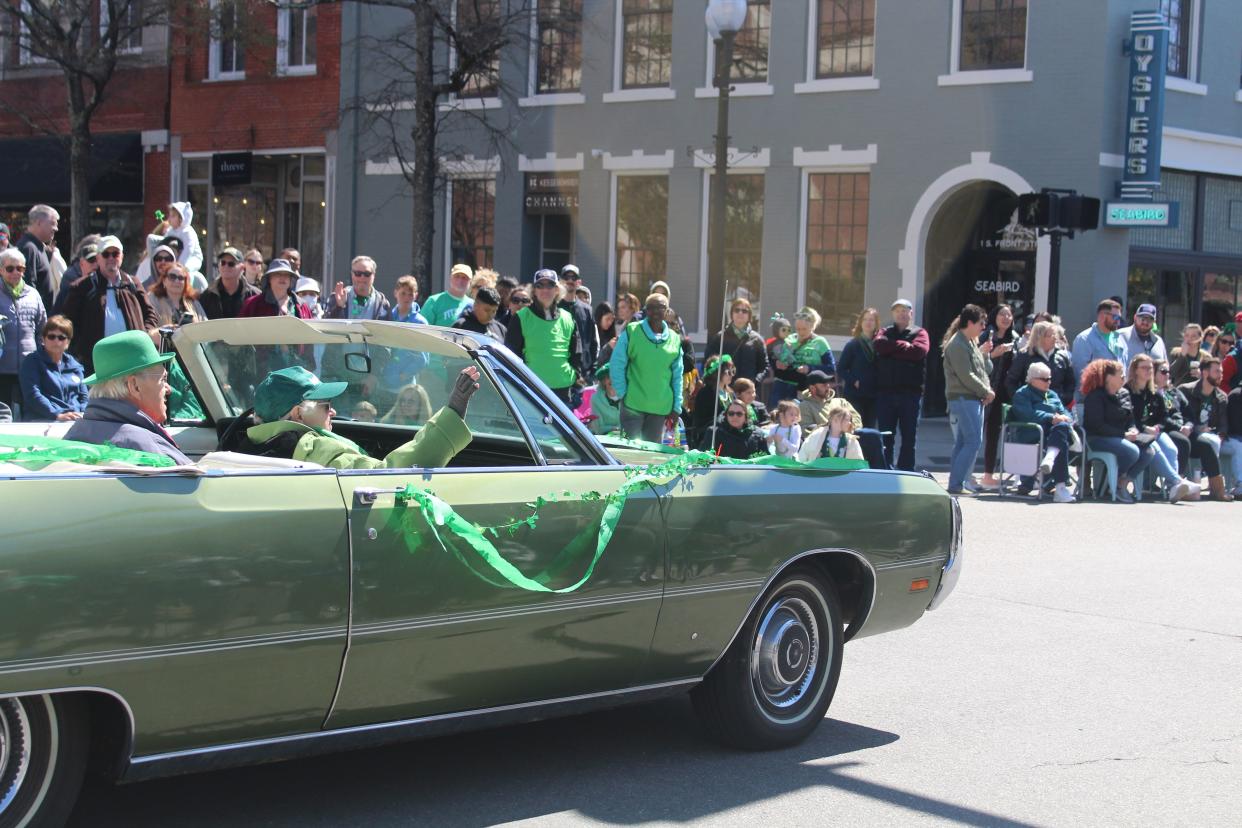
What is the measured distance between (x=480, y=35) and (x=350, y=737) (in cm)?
1913

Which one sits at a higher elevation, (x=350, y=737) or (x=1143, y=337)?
(x=1143, y=337)

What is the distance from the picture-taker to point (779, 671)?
5.80 meters

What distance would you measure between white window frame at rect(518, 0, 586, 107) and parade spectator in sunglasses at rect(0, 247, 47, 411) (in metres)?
14.3

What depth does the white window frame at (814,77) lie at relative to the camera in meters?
22.2

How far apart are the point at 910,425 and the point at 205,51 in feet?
61.9

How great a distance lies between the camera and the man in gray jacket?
47.9 ft

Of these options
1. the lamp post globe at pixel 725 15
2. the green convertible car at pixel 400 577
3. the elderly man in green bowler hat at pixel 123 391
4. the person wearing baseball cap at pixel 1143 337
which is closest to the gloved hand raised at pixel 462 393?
the green convertible car at pixel 400 577

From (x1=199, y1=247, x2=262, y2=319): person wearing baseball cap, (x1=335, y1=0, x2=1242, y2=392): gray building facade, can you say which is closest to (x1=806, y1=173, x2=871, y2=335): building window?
(x1=335, y1=0, x2=1242, y2=392): gray building facade

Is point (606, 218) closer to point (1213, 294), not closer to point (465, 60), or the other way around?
point (465, 60)

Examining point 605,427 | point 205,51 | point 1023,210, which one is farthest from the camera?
point 205,51

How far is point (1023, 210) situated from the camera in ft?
63.9

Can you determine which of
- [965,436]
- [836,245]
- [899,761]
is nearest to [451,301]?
[965,436]

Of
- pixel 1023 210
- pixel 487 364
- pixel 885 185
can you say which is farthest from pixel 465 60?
pixel 487 364

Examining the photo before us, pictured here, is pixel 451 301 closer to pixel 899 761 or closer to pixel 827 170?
pixel 899 761
